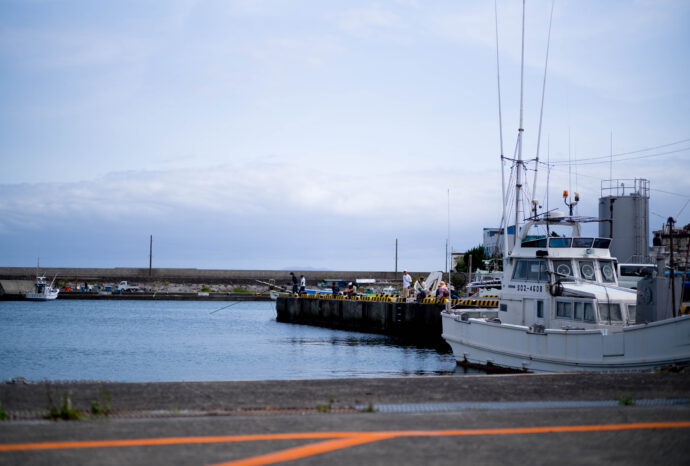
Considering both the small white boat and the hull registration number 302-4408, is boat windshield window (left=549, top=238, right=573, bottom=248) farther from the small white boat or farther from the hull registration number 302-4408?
the small white boat

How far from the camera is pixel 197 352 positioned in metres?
37.8

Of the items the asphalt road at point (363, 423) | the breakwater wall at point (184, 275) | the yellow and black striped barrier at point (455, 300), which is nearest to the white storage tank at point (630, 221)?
the yellow and black striped barrier at point (455, 300)

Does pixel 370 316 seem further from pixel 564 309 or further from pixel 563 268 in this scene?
pixel 564 309

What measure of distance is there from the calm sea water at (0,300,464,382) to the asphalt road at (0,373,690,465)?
16.3m

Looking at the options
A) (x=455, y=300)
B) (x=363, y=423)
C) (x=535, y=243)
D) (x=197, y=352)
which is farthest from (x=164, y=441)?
(x=455, y=300)

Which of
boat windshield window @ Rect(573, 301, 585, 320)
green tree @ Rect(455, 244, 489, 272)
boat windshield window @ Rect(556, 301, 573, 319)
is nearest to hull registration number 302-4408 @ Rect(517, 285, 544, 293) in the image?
boat windshield window @ Rect(556, 301, 573, 319)

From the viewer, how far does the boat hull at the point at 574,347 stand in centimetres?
1630

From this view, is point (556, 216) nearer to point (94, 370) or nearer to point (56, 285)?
point (94, 370)

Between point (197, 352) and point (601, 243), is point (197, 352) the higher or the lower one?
the lower one

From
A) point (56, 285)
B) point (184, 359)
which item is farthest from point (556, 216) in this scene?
point (56, 285)

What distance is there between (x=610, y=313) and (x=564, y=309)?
4.67 ft

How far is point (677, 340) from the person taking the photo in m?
16.0

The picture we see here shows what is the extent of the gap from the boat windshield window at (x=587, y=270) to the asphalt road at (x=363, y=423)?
11.6 m

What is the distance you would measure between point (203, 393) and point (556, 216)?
53.4ft
